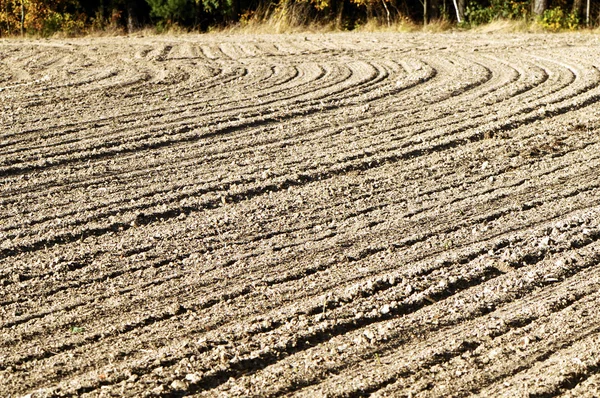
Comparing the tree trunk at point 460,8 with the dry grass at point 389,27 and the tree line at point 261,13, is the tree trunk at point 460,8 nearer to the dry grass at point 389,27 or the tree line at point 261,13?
the tree line at point 261,13

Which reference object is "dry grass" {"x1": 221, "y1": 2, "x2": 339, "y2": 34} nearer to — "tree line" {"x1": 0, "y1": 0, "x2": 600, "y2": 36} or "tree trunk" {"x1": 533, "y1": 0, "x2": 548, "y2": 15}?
"tree line" {"x1": 0, "y1": 0, "x2": 600, "y2": 36}

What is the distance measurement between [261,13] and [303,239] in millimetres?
21713

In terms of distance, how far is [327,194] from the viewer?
7.50 metres

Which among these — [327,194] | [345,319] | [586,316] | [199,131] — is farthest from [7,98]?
[586,316]

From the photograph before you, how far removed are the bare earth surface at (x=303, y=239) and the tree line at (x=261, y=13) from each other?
12.4m

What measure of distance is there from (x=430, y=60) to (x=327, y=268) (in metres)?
9.85

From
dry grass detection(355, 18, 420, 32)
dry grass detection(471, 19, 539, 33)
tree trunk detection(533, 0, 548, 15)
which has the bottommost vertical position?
dry grass detection(355, 18, 420, 32)

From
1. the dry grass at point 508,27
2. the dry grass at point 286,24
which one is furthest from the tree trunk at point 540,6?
the dry grass at point 286,24

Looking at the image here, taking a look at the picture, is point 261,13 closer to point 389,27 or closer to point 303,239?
point 389,27

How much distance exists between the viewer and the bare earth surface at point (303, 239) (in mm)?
4547

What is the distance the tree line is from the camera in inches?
969

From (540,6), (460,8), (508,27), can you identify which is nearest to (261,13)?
(460,8)

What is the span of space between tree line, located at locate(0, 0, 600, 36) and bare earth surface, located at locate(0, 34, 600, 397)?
12.4 metres

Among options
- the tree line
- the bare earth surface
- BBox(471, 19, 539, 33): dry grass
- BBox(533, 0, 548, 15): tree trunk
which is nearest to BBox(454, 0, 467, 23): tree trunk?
the tree line
